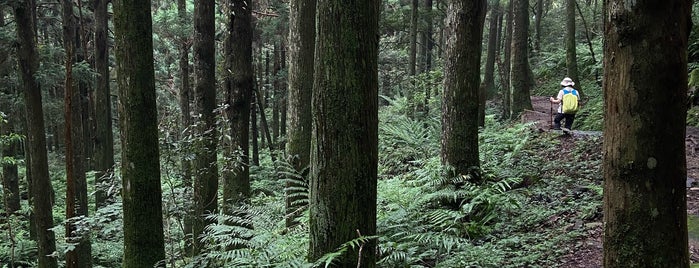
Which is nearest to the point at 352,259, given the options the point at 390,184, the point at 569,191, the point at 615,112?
the point at 615,112

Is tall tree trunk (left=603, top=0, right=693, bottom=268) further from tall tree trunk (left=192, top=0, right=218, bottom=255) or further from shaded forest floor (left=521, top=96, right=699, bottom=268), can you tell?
tall tree trunk (left=192, top=0, right=218, bottom=255)

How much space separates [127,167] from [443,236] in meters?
3.26

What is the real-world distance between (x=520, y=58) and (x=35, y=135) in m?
13.3

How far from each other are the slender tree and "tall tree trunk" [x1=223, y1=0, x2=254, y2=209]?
2.95 metres

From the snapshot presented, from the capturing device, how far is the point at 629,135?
8.68 feet

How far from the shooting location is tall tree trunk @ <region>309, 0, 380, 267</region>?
3.58m

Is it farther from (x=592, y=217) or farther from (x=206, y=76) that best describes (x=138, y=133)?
(x=592, y=217)

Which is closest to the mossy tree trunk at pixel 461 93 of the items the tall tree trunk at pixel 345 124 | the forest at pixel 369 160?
the forest at pixel 369 160

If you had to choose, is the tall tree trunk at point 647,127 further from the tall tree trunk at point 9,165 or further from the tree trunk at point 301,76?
the tall tree trunk at point 9,165

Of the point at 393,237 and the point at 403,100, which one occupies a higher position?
the point at 403,100

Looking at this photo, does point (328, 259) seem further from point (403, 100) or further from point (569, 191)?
point (403, 100)

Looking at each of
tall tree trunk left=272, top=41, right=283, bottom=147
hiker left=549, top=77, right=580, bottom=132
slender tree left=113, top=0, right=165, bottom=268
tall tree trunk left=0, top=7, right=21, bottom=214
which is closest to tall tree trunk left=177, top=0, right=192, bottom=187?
slender tree left=113, top=0, right=165, bottom=268

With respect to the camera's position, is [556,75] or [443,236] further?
[556,75]

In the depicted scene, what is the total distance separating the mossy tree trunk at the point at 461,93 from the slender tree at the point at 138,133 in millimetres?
4263
